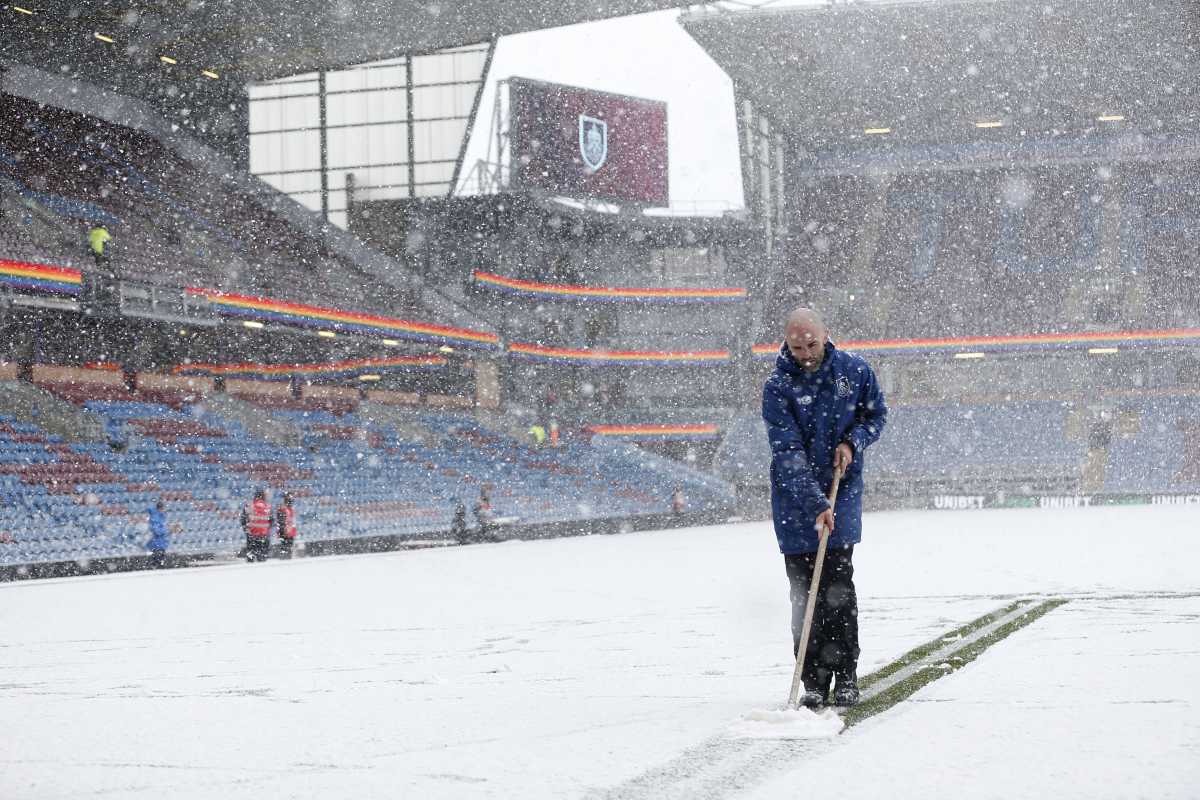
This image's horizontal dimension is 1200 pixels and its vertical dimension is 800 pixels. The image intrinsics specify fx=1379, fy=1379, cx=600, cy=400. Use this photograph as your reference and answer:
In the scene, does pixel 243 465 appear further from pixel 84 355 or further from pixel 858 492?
pixel 858 492

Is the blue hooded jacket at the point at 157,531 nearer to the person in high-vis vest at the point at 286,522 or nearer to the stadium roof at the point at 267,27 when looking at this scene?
the person in high-vis vest at the point at 286,522

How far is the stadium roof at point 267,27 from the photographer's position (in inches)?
1156

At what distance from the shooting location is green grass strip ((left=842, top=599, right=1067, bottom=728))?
5.58m

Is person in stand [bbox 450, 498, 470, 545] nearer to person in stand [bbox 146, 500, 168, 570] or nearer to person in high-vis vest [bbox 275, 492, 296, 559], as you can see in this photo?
person in high-vis vest [bbox 275, 492, 296, 559]

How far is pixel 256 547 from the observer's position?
74.4ft

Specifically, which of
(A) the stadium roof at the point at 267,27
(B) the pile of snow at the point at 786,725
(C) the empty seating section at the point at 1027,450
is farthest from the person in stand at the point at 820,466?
(C) the empty seating section at the point at 1027,450

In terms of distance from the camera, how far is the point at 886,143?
51.4 meters

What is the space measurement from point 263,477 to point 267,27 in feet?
36.3

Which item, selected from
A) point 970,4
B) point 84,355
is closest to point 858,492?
point 84,355

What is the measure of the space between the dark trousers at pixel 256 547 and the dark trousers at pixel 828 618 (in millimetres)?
17854

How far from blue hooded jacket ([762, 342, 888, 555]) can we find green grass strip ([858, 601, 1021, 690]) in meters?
0.90

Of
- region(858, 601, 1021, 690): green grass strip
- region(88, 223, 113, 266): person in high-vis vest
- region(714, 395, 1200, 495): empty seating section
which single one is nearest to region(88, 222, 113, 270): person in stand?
region(88, 223, 113, 266): person in high-vis vest

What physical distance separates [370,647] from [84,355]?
80.9 feet

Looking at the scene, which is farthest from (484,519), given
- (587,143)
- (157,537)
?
(587,143)
